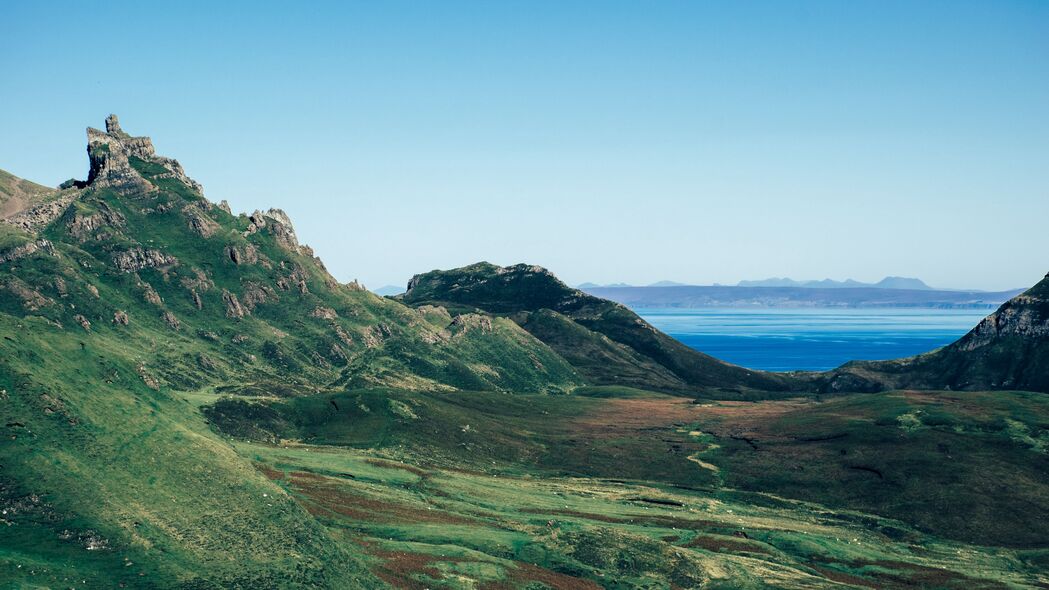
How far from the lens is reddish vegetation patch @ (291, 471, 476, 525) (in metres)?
105

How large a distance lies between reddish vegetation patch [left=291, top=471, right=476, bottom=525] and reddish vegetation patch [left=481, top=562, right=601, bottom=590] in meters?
19.8

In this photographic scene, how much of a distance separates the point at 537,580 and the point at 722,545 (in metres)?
41.2

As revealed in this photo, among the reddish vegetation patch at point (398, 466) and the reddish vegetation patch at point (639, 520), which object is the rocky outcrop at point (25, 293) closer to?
the reddish vegetation patch at point (398, 466)

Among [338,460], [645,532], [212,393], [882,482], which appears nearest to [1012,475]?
[882,482]

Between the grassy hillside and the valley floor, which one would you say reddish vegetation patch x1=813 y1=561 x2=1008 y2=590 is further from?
the grassy hillside

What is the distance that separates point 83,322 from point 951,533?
203 meters

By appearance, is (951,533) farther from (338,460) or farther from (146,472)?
(146,472)

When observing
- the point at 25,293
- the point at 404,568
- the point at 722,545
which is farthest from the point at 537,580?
the point at 25,293

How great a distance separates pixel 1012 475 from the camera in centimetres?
16125

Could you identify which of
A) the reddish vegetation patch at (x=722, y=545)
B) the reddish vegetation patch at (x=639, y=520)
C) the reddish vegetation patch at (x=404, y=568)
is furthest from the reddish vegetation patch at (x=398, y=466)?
the reddish vegetation patch at (x=404, y=568)

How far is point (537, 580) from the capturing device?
294 feet

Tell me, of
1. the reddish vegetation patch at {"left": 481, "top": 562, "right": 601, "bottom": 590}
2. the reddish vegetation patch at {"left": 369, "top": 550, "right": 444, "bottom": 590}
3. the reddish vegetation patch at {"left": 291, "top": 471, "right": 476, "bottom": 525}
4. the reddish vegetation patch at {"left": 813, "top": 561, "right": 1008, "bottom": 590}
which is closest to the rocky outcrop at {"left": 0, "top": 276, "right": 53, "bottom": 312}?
the reddish vegetation patch at {"left": 291, "top": 471, "right": 476, "bottom": 525}

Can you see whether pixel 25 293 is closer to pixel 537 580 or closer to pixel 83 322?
pixel 83 322

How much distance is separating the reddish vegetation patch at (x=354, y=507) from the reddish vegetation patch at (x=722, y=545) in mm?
35238
